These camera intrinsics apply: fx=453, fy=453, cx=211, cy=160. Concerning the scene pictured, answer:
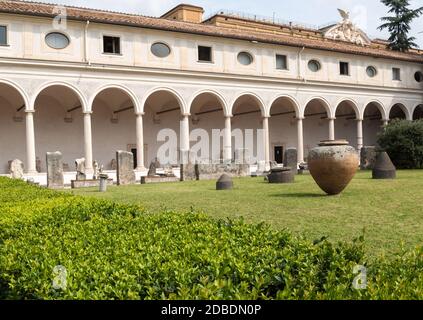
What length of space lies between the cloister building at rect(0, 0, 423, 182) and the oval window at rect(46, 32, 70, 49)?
2.1 inches

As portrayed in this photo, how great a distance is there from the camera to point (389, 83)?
36312mm

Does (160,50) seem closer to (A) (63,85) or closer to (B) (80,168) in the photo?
(A) (63,85)

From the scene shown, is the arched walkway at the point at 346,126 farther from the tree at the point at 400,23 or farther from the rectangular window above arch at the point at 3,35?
the rectangular window above arch at the point at 3,35

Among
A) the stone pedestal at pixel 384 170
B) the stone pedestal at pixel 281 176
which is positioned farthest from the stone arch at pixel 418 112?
the stone pedestal at pixel 281 176

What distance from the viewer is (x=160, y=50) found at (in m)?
27.5

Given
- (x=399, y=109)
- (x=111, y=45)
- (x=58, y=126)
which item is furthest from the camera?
(x=399, y=109)

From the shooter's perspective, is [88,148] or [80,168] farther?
[88,148]

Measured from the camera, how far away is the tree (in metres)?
45.9

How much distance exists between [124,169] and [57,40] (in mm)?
9378

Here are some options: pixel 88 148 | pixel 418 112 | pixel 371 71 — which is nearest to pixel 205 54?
pixel 88 148

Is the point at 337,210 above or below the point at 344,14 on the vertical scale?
below

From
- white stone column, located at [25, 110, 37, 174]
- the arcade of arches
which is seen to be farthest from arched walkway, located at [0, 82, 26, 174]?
white stone column, located at [25, 110, 37, 174]
